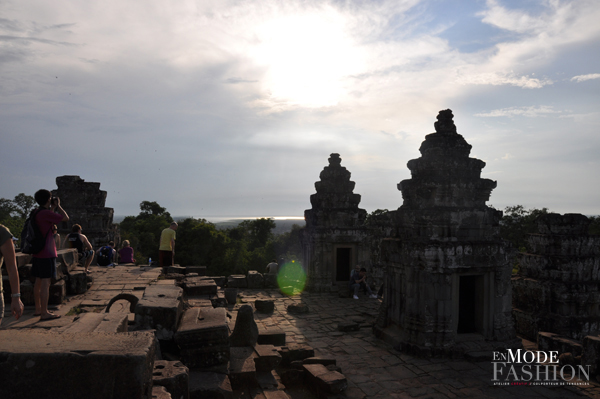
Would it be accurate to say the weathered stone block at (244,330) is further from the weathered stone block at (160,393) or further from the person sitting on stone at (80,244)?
the person sitting on stone at (80,244)

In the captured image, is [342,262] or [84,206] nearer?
[84,206]

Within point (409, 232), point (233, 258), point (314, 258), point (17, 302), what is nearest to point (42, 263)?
point (17, 302)

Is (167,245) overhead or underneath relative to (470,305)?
overhead

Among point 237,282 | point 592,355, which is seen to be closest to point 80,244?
point 237,282

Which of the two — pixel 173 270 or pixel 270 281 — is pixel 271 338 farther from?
pixel 270 281

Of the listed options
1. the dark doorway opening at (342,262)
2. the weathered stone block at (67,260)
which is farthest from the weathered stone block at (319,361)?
the dark doorway opening at (342,262)

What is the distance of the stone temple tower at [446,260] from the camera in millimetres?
6922

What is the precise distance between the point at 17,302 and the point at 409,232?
244 inches

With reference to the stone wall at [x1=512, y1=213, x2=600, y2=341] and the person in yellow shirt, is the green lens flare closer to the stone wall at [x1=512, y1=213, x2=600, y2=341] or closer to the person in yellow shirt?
the person in yellow shirt

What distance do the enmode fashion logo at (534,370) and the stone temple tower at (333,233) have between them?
6394mm

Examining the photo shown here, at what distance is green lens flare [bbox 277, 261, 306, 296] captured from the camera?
12416 millimetres

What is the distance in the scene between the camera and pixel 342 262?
13375 mm

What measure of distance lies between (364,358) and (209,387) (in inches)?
135

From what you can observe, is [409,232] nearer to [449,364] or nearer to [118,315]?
[449,364]
